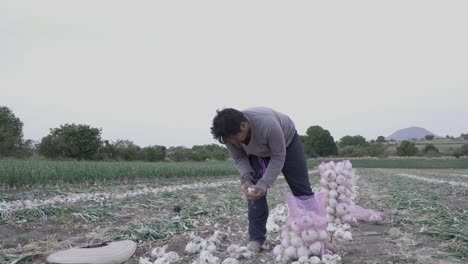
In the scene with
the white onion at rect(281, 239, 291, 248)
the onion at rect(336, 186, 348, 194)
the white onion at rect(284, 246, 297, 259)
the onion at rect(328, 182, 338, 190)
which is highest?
the onion at rect(328, 182, 338, 190)

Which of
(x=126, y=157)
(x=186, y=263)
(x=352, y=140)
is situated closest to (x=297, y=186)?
(x=186, y=263)

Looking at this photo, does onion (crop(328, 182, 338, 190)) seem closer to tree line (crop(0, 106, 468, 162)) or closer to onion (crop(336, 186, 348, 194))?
onion (crop(336, 186, 348, 194))

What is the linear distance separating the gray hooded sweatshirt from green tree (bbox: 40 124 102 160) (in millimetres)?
33868

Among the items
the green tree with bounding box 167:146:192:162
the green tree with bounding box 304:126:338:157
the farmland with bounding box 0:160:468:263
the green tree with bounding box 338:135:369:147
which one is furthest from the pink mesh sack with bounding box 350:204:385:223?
the green tree with bounding box 338:135:369:147

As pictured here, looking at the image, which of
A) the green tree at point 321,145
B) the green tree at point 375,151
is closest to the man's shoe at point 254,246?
the green tree at point 375,151

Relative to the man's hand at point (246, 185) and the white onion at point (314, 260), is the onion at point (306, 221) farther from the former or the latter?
the man's hand at point (246, 185)

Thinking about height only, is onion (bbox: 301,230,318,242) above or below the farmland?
above

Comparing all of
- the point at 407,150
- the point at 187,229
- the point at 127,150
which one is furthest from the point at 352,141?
the point at 187,229

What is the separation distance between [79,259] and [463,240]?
134 inches

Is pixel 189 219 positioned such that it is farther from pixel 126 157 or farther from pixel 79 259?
pixel 126 157

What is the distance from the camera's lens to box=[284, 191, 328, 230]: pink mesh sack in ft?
11.5

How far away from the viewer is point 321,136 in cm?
7562

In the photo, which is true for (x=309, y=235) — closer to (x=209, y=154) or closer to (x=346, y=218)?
(x=346, y=218)

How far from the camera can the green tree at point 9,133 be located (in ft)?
92.7
